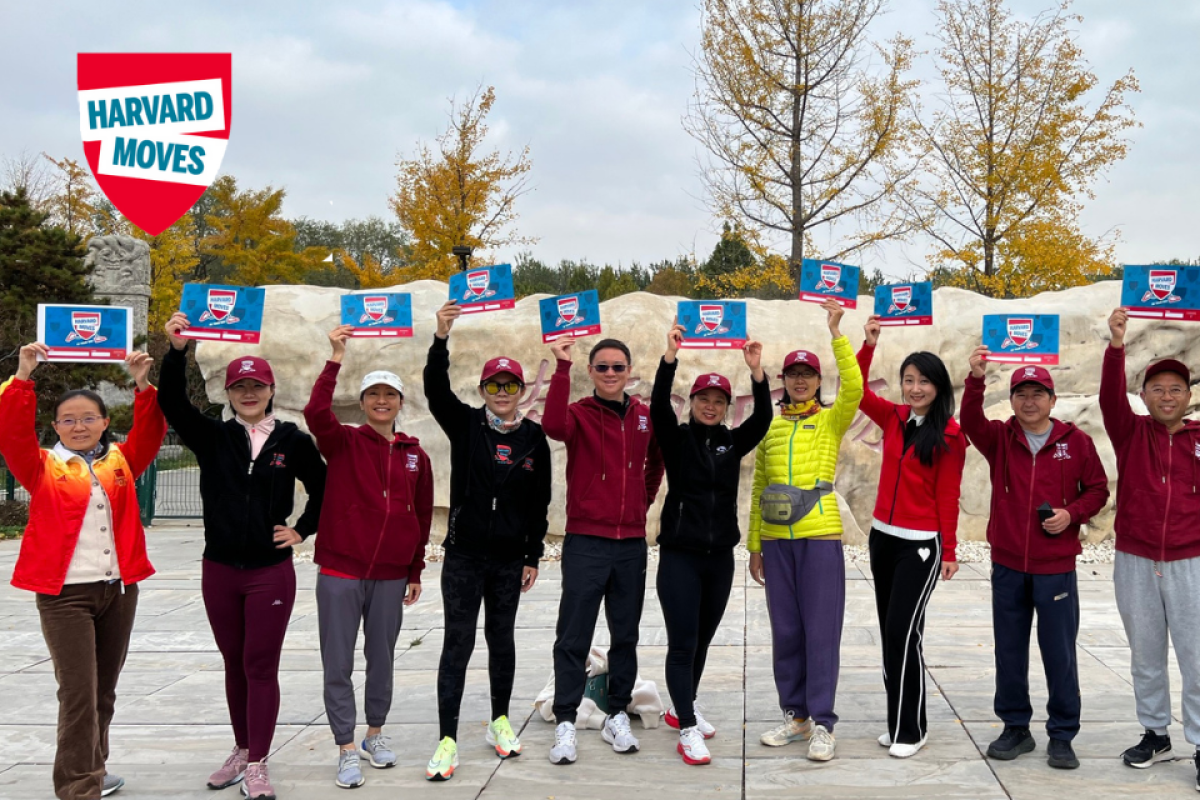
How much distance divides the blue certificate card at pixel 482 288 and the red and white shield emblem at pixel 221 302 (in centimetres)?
100

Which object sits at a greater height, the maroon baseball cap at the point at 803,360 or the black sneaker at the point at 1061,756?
the maroon baseball cap at the point at 803,360

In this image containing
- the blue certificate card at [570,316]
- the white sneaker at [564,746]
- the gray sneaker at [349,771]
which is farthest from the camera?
the blue certificate card at [570,316]

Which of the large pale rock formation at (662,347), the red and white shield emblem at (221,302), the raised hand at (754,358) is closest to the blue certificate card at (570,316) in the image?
the raised hand at (754,358)

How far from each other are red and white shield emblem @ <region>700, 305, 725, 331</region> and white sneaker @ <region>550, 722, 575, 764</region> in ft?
6.99

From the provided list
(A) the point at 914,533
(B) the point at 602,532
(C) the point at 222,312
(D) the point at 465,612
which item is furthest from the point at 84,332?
(A) the point at 914,533

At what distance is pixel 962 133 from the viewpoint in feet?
53.1

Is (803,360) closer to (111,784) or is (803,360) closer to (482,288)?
(482,288)

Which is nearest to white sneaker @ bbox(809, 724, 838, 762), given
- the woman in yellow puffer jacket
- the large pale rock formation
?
the woman in yellow puffer jacket

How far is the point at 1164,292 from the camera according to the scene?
185 inches

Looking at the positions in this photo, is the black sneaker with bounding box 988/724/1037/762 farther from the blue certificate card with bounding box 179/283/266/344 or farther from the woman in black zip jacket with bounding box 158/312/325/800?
the blue certificate card with bounding box 179/283/266/344

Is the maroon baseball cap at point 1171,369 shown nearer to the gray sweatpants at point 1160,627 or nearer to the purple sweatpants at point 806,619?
the gray sweatpants at point 1160,627

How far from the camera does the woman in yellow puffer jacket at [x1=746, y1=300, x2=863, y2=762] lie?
4.54m

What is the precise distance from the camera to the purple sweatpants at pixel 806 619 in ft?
14.9

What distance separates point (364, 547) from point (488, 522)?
1.74 ft
